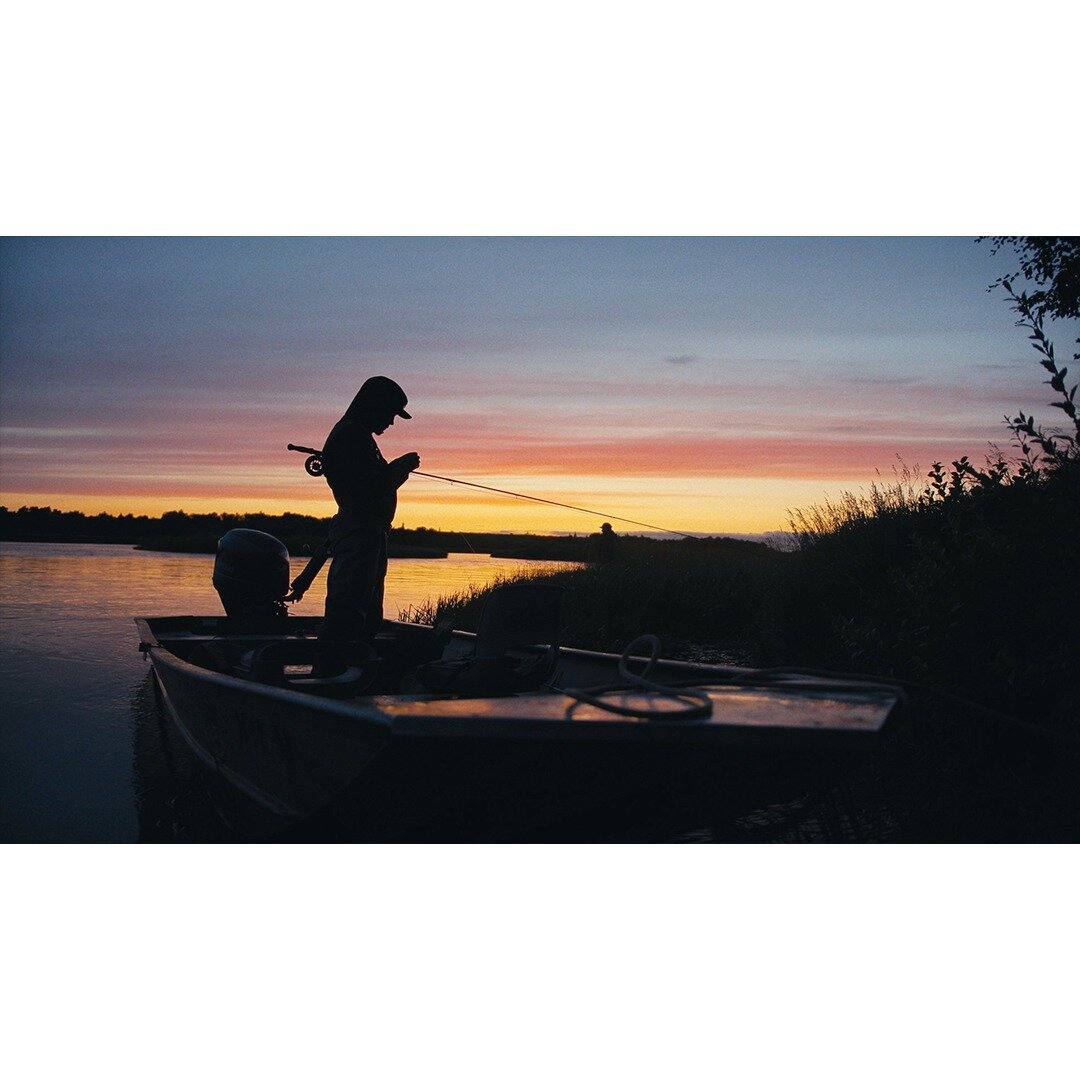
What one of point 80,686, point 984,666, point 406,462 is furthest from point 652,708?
point 80,686

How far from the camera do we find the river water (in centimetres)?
511

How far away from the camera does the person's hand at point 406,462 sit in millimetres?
5121

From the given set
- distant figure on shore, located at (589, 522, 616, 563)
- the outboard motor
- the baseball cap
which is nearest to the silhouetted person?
distant figure on shore, located at (589, 522, 616, 563)

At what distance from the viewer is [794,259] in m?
5.81

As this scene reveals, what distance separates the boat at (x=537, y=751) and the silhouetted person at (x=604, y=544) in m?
8.32

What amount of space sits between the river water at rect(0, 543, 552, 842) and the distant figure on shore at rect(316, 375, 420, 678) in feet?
5.21

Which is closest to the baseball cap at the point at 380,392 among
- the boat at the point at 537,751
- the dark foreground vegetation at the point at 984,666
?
the boat at the point at 537,751

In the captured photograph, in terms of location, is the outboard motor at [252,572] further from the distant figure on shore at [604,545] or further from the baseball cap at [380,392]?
the distant figure on shore at [604,545]

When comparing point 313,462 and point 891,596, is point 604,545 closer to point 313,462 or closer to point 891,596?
point 891,596

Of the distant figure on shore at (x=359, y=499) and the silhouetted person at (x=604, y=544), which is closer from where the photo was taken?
the distant figure on shore at (x=359, y=499)

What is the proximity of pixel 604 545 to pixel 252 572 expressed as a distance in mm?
6299

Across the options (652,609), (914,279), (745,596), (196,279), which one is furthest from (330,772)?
(745,596)

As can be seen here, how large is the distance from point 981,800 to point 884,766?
74 centimetres

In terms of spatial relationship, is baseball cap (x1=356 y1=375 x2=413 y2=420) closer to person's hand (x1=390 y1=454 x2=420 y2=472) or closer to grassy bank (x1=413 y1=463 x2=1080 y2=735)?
person's hand (x1=390 y1=454 x2=420 y2=472)
